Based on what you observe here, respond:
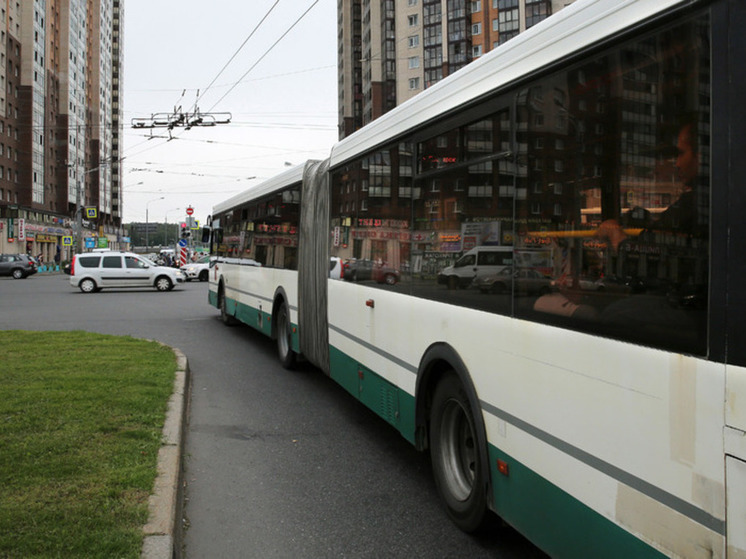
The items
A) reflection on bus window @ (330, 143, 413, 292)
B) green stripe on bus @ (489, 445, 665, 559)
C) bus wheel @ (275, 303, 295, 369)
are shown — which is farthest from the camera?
bus wheel @ (275, 303, 295, 369)

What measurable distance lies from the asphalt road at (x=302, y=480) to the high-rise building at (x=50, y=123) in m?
53.6

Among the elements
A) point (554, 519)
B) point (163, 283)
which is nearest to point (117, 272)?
point (163, 283)

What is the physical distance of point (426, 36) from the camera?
6956cm

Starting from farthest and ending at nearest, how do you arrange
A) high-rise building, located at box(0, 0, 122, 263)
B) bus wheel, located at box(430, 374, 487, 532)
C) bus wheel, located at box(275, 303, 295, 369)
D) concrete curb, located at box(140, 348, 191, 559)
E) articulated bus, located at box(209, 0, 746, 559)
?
high-rise building, located at box(0, 0, 122, 263), bus wheel, located at box(275, 303, 295, 369), bus wheel, located at box(430, 374, 487, 532), concrete curb, located at box(140, 348, 191, 559), articulated bus, located at box(209, 0, 746, 559)

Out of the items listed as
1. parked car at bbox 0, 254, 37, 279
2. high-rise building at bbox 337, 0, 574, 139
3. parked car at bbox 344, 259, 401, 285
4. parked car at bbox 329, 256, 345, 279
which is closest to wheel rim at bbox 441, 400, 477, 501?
parked car at bbox 344, 259, 401, 285

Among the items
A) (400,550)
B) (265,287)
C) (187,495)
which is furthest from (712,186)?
(265,287)

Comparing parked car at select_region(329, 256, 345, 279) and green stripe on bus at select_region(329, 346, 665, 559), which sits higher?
parked car at select_region(329, 256, 345, 279)

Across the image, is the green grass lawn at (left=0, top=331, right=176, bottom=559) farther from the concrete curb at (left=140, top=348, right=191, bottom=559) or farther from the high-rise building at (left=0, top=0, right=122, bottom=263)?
the high-rise building at (left=0, top=0, right=122, bottom=263)

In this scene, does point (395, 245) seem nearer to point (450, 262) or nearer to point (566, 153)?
point (450, 262)

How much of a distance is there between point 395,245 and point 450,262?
116 cm

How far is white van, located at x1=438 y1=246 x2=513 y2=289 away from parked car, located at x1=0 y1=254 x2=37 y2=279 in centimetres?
4795

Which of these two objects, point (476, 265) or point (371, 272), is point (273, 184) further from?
point (476, 265)

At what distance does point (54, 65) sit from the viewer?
8744cm

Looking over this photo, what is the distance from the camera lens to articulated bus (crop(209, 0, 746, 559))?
6.71 feet
